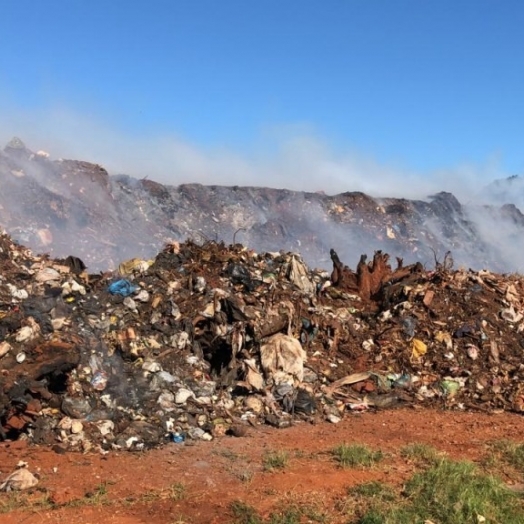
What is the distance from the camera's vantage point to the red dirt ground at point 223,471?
3.50 metres

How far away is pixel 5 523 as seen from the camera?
10.8ft

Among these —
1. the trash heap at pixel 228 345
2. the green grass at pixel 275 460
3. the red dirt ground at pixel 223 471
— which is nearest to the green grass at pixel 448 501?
the red dirt ground at pixel 223 471

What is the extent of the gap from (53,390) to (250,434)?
2.05 m

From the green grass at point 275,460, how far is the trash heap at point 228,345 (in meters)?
0.83

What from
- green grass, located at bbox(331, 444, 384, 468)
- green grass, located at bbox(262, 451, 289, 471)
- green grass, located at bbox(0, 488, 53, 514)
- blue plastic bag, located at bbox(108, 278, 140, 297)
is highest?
blue plastic bag, located at bbox(108, 278, 140, 297)

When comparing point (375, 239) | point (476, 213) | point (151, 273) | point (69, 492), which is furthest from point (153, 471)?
point (476, 213)

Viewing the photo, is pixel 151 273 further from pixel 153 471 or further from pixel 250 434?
pixel 153 471

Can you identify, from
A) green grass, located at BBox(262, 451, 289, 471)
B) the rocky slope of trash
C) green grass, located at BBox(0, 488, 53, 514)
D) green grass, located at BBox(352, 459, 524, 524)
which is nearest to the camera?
green grass, located at BBox(352, 459, 524, 524)

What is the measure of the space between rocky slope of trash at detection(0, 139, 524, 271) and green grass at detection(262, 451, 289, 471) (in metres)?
10.5

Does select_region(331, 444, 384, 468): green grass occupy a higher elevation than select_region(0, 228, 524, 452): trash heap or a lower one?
lower

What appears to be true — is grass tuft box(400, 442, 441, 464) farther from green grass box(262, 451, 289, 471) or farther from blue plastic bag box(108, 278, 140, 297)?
blue plastic bag box(108, 278, 140, 297)

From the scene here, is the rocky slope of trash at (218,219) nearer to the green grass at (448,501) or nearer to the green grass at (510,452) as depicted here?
the green grass at (510,452)

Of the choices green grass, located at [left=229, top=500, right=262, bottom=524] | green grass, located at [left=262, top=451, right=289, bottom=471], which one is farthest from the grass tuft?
green grass, located at [left=229, top=500, right=262, bottom=524]

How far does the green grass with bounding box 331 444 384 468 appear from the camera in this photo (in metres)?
4.33
